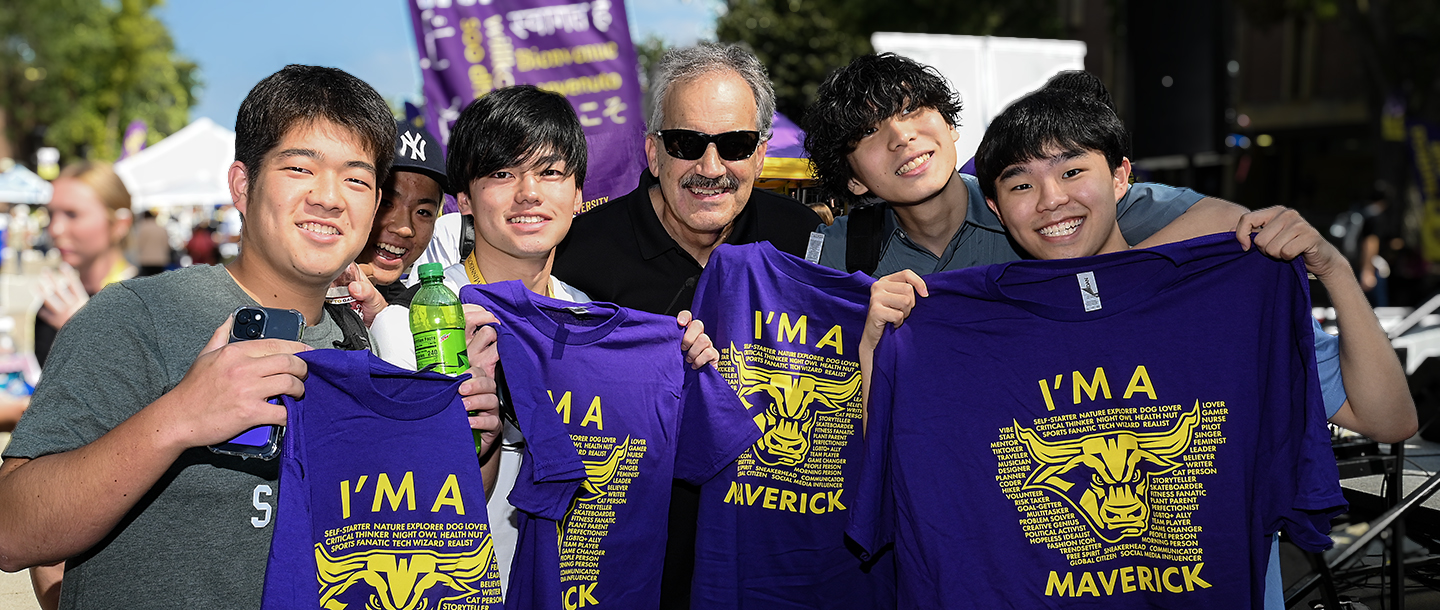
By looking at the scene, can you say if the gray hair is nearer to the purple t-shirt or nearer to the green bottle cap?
the purple t-shirt

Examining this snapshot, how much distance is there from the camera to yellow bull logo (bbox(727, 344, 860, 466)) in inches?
99.4

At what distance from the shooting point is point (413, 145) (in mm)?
3232

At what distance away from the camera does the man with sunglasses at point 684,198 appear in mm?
2896

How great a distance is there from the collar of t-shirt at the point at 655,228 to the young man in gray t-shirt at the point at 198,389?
110cm

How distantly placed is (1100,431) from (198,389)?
6.46ft

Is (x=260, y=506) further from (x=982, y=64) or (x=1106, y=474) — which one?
(x=982, y=64)

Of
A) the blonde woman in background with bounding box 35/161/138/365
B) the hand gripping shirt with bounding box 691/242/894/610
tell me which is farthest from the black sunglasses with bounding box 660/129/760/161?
the blonde woman in background with bounding box 35/161/138/365

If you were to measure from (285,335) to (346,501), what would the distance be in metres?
0.37

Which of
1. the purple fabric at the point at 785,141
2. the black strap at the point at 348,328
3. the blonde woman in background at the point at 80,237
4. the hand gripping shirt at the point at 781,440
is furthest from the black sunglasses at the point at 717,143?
the blonde woman in background at the point at 80,237

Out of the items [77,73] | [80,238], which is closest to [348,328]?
[80,238]

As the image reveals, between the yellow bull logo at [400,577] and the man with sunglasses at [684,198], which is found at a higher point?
the man with sunglasses at [684,198]

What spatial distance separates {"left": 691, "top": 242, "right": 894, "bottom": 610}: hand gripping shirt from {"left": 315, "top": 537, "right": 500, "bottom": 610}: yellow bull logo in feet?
2.52

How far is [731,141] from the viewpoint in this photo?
2902 millimetres

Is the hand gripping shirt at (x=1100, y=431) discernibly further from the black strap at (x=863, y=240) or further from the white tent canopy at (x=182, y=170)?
the white tent canopy at (x=182, y=170)
